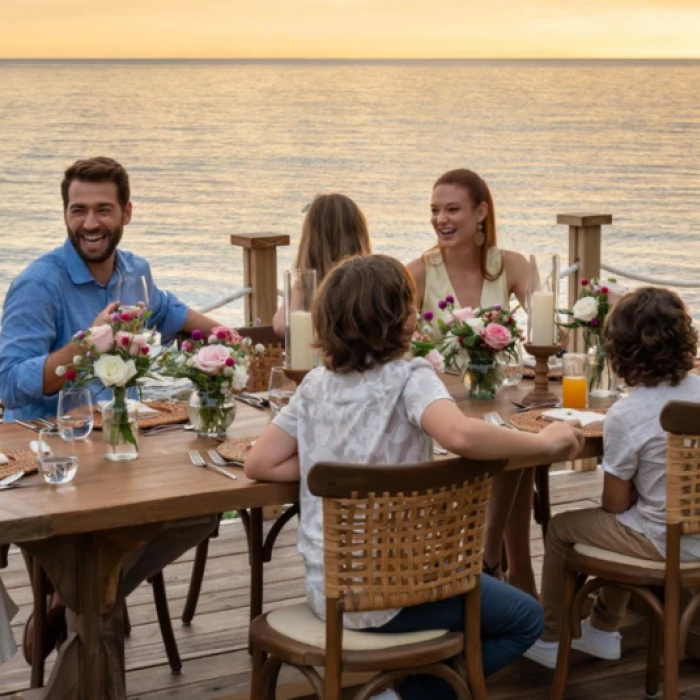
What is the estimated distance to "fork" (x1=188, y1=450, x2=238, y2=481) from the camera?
2652 millimetres

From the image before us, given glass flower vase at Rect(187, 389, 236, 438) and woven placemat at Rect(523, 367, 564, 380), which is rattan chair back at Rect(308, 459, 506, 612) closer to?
glass flower vase at Rect(187, 389, 236, 438)

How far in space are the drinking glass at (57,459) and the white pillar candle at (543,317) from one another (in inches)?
53.4

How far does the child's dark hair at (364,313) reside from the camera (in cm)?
250

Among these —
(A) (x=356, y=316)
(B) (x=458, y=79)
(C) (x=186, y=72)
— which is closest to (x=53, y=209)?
(A) (x=356, y=316)

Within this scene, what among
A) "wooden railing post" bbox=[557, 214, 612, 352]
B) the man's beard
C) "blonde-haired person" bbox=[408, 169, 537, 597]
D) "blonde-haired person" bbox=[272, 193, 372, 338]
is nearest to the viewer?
the man's beard

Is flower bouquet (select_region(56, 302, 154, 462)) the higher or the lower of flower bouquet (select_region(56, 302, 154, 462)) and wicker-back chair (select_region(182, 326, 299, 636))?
the higher

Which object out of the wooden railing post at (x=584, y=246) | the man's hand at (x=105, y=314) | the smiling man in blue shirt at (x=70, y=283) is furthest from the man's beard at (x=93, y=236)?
the wooden railing post at (x=584, y=246)

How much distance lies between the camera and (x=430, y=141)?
38.4 m

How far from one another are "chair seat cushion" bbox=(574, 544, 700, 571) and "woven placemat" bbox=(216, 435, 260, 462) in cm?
86

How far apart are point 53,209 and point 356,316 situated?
2668 centimetres

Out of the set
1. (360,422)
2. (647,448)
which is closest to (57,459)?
(360,422)

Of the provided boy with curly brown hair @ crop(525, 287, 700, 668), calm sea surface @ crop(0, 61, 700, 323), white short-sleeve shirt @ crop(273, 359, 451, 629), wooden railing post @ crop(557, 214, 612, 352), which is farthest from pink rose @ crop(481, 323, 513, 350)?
calm sea surface @ crop(0, 61, 700, 323)

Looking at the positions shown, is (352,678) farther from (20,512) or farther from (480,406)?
(20,512)

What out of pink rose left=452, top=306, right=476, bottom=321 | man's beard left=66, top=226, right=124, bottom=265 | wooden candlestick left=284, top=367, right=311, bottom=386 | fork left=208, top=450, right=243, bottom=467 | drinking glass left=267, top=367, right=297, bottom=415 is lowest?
fork left=208, top=450, right=243, bottom=467
